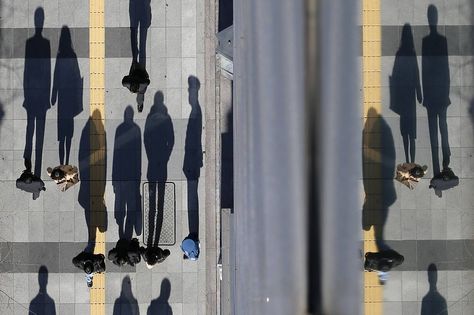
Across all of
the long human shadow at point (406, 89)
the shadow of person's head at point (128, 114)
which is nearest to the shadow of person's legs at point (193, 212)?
the shadow of person's head at point (128, 114)

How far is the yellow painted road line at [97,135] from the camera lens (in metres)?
12.1

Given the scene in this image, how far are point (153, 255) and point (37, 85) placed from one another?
5.19 m

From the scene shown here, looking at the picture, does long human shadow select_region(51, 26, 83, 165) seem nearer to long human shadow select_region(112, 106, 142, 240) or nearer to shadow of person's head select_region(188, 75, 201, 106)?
long human shadow select_region(112, 106, 142, 240)

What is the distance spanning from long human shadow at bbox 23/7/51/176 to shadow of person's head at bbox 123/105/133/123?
1.93 meters

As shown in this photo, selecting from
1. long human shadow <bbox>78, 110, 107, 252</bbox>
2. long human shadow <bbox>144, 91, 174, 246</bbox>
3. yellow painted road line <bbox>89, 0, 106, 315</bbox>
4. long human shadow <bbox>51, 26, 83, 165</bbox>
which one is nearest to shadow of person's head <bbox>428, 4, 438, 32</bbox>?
long human shadow <bbox>144, 91, 174, 246</bbox>

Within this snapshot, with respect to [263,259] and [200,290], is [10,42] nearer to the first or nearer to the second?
[200,290]

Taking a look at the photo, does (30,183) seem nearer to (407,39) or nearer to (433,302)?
(407,39)

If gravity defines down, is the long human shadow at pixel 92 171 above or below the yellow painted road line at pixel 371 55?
below

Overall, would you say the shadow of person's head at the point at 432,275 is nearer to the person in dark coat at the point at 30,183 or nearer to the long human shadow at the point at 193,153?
the long human shadow at the point at 193,153

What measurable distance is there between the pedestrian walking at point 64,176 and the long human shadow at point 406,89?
26.3 ft

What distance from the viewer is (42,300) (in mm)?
12078

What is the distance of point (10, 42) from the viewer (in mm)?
12250

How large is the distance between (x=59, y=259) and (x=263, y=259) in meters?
9.84

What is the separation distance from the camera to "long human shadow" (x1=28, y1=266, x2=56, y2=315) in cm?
→ 1207
